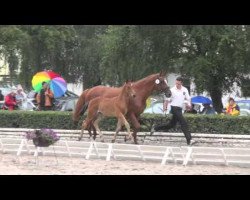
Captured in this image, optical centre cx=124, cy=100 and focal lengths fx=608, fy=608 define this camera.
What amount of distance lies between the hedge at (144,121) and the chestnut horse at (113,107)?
2047mm

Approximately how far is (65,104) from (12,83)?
55.9 ft

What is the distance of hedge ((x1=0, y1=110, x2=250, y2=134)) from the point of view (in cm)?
1839

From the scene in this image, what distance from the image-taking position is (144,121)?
1872 cm

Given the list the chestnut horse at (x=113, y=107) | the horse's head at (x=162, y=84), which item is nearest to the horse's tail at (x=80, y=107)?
the chestnut horse at (x=113, y=107)

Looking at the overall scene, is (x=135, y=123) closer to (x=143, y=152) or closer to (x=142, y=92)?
(x=142, y=92)

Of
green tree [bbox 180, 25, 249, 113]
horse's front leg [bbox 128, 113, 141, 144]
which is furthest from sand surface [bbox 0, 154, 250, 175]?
green tree [bbox 180, 25, 249, 113]

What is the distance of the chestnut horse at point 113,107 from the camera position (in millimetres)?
15859

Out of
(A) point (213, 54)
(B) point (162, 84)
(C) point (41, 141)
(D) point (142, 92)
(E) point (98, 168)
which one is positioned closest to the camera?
(E) point (98, 168)

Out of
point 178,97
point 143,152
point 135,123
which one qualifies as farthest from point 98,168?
point 178,97

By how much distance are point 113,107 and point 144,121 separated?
279cm

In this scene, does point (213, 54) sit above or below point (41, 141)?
above

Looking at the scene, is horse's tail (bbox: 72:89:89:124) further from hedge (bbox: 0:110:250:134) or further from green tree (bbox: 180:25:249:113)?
green tree (bbox: 180:25:249:113)

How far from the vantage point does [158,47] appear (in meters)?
26.4

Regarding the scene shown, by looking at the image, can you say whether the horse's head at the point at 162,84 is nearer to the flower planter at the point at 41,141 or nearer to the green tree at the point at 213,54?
the flower planter at the point at 41,141
